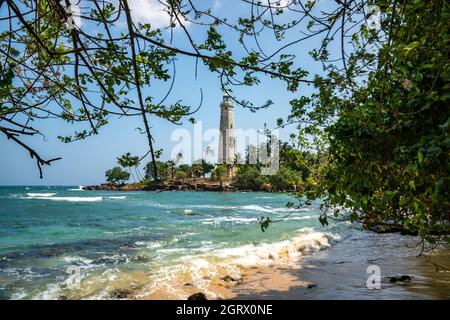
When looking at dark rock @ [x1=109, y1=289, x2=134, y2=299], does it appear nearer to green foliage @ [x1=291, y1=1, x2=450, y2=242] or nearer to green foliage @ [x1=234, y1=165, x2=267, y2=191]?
green foliage @ [x1=291, y1=1, x2=450, y2=242]

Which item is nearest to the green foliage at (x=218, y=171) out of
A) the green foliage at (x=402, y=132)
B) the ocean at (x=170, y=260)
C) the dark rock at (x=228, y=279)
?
the green foliage at (x=402, y=132)

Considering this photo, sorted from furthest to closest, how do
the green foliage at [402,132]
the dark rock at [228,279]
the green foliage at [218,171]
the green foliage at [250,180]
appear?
1. the green foliage at [250,180]
2. the dark rock at [228,279]
3. the green foliage at [402,132]
4. the green foliage at [218,171]

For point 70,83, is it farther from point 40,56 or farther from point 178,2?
point 178,2

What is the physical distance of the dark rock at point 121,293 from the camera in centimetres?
Answer: 861

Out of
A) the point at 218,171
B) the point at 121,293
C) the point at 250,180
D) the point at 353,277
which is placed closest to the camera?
the point at 218,171

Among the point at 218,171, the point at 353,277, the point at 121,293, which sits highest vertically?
the point at 218,171

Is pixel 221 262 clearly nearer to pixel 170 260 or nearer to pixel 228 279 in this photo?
pixel 170 260

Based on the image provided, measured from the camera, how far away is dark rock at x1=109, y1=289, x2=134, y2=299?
8.61 meters

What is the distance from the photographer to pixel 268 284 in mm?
9164

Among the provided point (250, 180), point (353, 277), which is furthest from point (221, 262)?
point (250, 180)

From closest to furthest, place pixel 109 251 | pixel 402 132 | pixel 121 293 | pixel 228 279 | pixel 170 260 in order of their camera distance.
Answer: pixel 402 132 → pixel 121 293 → pixel 228 279 → pixel 170 260 → pixel 109 251

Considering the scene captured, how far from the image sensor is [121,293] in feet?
29.0

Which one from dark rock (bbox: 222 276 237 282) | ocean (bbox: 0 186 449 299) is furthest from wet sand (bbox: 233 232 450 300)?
dark rock (bbox: 222 276 237 282)

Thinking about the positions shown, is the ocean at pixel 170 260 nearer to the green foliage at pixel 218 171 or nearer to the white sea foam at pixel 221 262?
the white sea foam at pixel 221 262
